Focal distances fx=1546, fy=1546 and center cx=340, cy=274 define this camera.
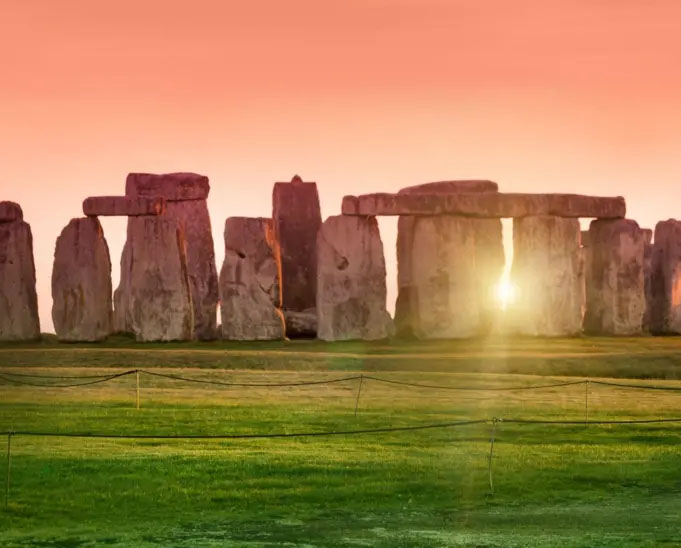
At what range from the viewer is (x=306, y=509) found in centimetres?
1741

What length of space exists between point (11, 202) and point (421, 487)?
23.3 m

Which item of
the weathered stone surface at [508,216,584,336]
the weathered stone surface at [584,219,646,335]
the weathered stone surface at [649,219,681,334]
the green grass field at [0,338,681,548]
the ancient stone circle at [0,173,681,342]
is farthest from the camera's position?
the weathered stone surface at [649,219,681,334]

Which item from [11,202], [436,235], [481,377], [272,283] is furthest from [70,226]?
[481,377]

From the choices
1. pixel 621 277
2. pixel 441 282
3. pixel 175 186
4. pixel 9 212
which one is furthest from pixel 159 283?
pixel 621 277

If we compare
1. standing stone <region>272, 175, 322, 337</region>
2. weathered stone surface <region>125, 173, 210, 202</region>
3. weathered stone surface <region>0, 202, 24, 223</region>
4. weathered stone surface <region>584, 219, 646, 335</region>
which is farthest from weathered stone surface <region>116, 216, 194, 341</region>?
weathered stone surface <region>584, 219, 646, 335</region>

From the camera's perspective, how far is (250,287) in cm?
3884

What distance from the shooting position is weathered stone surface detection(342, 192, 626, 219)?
1544 inches

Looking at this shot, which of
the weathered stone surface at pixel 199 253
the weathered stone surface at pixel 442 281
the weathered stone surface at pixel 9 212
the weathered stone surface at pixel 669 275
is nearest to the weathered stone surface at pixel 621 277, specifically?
the weathered stone surface at pixel 669 275

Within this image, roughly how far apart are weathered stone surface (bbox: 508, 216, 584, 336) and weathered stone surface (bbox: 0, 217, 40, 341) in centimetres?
1257

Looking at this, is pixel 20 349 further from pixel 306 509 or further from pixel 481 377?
pixel 306 509

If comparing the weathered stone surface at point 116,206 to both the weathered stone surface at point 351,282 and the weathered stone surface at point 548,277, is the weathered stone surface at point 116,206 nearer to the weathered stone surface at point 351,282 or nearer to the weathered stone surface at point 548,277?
the weathered stone surface at point 351,282

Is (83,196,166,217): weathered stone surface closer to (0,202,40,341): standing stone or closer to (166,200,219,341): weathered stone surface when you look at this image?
(0,202,40,341): standing stone

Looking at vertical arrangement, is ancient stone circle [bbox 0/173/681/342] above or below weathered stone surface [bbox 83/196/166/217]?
below

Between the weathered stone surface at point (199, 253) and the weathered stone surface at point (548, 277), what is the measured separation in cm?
836
